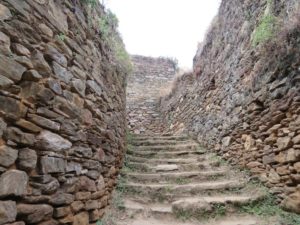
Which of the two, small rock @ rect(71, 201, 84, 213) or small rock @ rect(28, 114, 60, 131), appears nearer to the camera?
small rock @ rect(28, 114, 60, 131)

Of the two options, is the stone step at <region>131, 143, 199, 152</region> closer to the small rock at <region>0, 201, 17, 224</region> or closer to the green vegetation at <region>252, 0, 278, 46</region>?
the green vegetation at <region>252, 0, 278, 46</region>

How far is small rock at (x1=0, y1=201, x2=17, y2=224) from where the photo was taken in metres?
1.64

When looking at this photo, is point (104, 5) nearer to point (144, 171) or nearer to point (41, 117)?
point (41, 117)

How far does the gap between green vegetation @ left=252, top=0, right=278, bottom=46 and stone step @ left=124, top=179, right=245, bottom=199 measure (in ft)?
7.02

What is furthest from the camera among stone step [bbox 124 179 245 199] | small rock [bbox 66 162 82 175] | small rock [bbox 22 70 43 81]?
stone step [bbox 124 179 245 199]

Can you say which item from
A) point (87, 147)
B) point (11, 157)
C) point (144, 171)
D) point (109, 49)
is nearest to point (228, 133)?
point (144, 171)

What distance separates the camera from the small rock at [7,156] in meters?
1.66

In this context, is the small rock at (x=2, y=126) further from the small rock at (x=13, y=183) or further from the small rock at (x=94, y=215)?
the small rock at (x=94, y=215)

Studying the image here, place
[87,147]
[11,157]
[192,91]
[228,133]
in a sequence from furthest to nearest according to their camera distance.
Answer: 1. [192,91]
2. [228,133]
3. [87,147]
4. [11,157]

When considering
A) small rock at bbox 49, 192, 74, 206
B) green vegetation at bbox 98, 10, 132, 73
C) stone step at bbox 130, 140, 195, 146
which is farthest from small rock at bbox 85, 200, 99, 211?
stone step at bbox 130, 140, 195, 146

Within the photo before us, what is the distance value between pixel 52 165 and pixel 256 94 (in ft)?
9.97

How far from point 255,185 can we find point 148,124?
621 cm

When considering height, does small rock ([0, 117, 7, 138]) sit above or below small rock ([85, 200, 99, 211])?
above

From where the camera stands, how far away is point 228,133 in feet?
15.7
